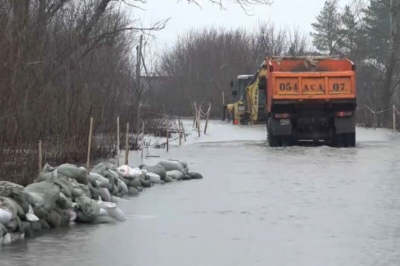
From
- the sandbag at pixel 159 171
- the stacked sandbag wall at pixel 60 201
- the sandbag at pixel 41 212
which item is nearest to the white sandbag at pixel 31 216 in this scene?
the stacked sandbag wall at pixel 60 201

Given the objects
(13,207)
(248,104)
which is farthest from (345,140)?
(248,104)

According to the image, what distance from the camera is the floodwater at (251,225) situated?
9.77 m

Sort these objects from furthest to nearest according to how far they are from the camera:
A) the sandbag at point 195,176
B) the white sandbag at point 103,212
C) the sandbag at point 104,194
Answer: the sandbag at point 195,176, the sandbag at point 104,194, the white sandbag at point 103,212

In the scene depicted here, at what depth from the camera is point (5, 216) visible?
1082 cm

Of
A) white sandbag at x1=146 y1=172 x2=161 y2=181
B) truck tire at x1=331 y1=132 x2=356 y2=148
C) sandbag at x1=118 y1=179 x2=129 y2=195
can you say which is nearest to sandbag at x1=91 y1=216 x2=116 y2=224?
sandbag at x1=118 y1=179 x2=129 y2=195

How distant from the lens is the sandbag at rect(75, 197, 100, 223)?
1238 centimetres

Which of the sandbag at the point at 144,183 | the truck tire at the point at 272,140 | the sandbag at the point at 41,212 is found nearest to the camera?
the sandbag at the point at 41,212

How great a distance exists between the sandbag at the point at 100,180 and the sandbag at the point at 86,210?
1.88 meters

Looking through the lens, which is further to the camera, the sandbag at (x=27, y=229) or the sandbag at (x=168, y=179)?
the sandbag at (x=168, y=179)

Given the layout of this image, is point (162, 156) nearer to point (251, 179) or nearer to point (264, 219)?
point (251, 179)

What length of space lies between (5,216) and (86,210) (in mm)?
1752

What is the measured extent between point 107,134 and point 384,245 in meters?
13.7

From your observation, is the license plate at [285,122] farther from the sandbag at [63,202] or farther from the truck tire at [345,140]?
the sandbag at [63,202]

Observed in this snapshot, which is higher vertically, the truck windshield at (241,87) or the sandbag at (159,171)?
the truck windshield at (241,87)
